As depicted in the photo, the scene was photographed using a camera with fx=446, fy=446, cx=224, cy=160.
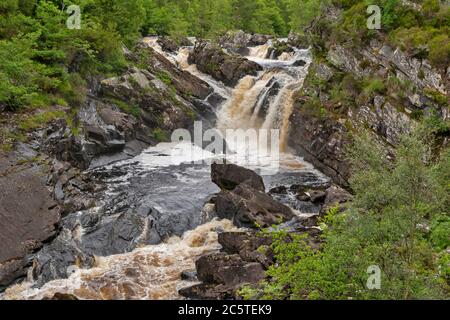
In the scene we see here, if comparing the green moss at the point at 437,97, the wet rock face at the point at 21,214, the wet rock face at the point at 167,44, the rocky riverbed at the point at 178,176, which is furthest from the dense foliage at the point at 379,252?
the wet rock face at the point at 167,44

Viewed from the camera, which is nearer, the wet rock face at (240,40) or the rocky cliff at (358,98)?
the rocky cliff at (358,98)

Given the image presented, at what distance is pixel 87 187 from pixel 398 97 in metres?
20.7

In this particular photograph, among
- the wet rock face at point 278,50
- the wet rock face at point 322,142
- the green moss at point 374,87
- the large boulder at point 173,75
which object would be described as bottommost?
the wet rock face at point 322,142

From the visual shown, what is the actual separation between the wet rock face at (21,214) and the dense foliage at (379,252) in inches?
429

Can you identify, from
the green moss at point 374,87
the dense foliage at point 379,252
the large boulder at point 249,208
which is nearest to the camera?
the dense foliage at point 379,252

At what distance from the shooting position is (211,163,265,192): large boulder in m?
27.6

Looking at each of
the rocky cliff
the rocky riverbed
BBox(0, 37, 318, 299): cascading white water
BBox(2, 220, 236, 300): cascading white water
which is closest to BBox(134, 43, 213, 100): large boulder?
the rocky riverbed

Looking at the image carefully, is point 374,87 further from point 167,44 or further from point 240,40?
point 240,40

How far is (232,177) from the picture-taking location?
27625 millimetres

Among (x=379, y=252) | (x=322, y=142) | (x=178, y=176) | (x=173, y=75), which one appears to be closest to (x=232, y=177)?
(x=178, y=176)

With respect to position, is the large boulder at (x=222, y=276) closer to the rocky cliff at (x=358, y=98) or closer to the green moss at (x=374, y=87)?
the rocky cliff at (x=358, y=98)

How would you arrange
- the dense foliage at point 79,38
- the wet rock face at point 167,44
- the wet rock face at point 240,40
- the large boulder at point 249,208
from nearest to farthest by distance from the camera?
the large boulder at point 249,208
the dense foliage at point 79,38
the wet rock face at point 167,44
the wet rock face at point 240,40

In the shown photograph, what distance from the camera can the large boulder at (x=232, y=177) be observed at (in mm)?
27609
